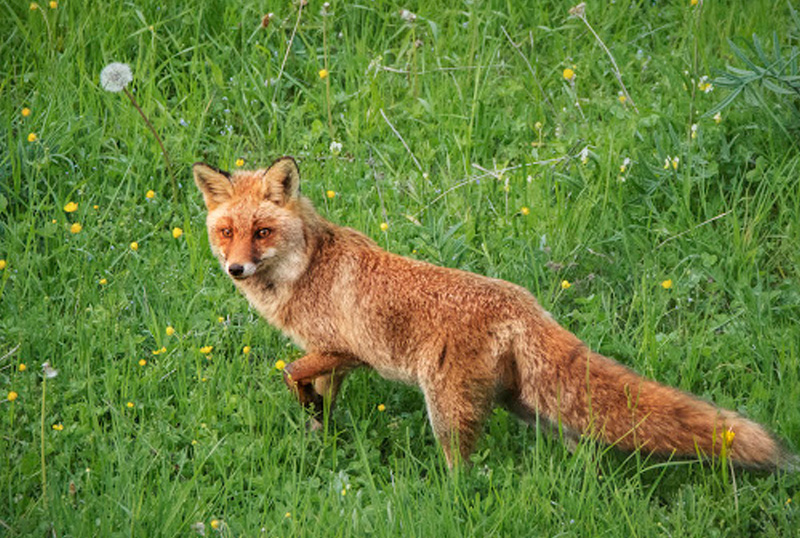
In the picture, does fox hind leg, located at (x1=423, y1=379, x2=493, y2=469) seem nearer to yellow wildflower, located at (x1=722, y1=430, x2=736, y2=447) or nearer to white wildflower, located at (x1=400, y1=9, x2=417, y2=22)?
yellow wildflower, located at (x1=722, y1=430, x2=736, y2=447)

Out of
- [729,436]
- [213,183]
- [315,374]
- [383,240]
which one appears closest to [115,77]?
[213,183]

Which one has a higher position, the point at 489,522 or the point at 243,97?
the point at 243,97

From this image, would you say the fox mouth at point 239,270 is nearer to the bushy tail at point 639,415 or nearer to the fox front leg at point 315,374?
the fox front leg at point 315,374

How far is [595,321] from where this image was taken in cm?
626

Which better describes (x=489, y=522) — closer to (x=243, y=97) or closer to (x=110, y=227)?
(x=110, y=227)

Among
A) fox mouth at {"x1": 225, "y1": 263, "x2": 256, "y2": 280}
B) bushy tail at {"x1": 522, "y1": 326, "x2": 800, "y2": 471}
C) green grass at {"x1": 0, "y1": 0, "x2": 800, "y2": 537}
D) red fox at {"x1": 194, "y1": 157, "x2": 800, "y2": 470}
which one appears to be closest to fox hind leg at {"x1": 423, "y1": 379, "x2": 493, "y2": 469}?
red fox at {"x1": 194, "y1": 157, "x2": 800, "y2": 470}

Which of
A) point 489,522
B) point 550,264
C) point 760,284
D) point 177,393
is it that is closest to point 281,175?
point 177,393

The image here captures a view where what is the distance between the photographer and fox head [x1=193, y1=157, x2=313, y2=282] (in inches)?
227

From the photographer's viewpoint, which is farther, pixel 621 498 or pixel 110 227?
pixel 110 227

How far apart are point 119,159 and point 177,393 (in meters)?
2.36

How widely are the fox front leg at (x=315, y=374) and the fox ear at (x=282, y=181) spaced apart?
2.97 ft

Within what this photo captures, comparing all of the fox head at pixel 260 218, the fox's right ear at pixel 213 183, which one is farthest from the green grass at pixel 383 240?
the fox's right ear at pixel 213 183

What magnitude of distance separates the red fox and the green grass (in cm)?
22

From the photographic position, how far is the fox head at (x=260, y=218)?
575 centimetres
